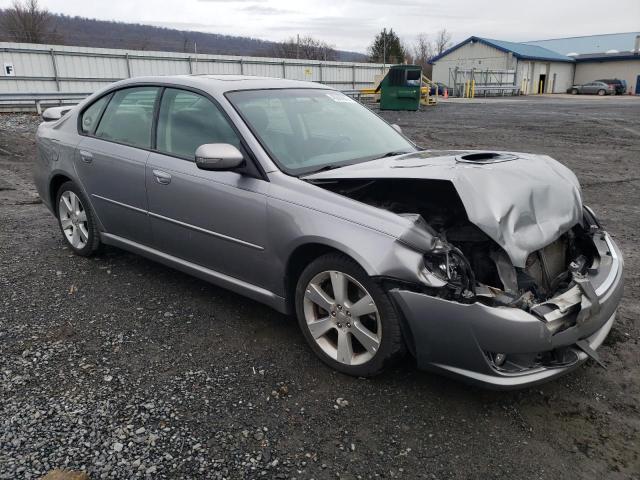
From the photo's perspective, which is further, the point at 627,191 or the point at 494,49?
the point at 494,49

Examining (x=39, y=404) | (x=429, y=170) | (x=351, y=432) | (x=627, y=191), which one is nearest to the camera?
(x=351, y=432)

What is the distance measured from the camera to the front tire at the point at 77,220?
15.6 feet

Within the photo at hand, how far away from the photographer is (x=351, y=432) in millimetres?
2643

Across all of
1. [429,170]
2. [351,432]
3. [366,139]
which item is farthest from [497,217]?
[366,139]

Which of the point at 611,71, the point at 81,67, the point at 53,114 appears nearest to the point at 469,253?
the point at 53,114

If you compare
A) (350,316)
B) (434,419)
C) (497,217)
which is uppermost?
(497,217)

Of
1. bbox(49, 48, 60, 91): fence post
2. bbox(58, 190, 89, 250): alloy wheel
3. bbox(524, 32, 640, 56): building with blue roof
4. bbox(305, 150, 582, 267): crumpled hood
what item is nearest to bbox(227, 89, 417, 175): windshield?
bbox(305, 150, 582, 267): crumpled hood

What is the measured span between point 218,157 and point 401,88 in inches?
888

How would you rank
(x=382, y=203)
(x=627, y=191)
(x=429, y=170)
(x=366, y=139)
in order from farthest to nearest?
(x=627, y=191)
(x=366, y=139)
(x=382, y=203)
(x=429, y=170)

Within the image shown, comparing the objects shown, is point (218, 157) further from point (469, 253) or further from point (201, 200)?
point (469, 253)

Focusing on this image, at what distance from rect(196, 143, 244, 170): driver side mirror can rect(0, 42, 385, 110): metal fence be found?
16.0 m

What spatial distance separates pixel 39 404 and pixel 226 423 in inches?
40.0

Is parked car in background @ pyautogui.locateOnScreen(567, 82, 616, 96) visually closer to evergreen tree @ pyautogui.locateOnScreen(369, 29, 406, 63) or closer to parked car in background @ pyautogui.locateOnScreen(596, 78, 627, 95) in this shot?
parked car in background @ pyautogui.locateOnScreen(596, 78, 627, 95)

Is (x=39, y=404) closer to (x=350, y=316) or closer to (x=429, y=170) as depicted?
(x=350, y=316)
